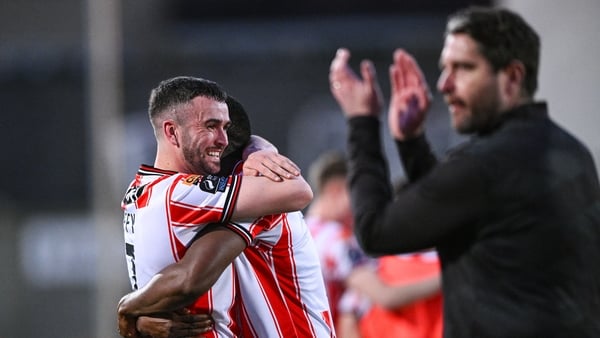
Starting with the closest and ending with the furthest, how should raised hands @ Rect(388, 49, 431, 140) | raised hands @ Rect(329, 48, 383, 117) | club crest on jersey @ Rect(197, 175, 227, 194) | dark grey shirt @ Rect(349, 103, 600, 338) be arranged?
club crest on jersey @ Rect(197, 175, 227, 194) < dark grey shirt @ Rect(349, 103, 600, 338) < raised hands @ Rect(329, 48, 383, 117) < raised hands @ Rect(388, 49, 431, 140)

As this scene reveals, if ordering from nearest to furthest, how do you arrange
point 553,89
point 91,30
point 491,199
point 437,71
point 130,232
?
1. point 130,232
2. point 491,199
3. point 553,89
4. point 437,71
5. point 91,30

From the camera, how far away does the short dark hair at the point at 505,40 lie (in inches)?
135

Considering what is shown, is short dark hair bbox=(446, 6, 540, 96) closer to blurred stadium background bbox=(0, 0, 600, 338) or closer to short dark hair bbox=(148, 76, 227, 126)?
short dark hair bbox=(148, 76, 227, 126)

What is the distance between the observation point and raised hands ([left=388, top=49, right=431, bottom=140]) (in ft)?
12.8

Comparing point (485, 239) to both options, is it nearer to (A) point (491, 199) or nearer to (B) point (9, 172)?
(A) point (491, 199)

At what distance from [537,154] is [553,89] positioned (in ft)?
7.50

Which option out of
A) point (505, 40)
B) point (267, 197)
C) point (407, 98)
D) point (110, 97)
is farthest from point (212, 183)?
point (110, 97)

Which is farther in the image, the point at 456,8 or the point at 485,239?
the point at 456,8

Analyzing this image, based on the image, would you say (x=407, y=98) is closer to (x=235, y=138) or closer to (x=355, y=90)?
(x=355, y=90)

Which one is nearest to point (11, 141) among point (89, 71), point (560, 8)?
point (89, 71)

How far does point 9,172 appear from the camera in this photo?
1606 cm

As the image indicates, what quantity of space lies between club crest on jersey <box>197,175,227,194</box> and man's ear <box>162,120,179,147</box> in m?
0.13

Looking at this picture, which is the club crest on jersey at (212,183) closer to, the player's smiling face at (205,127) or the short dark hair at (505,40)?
the player's smiling face at (205,127)

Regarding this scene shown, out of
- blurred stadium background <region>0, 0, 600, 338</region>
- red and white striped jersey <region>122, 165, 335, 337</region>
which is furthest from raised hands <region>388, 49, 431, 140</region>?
blurred stadium background <region>0, 0, 600, 338</region>
